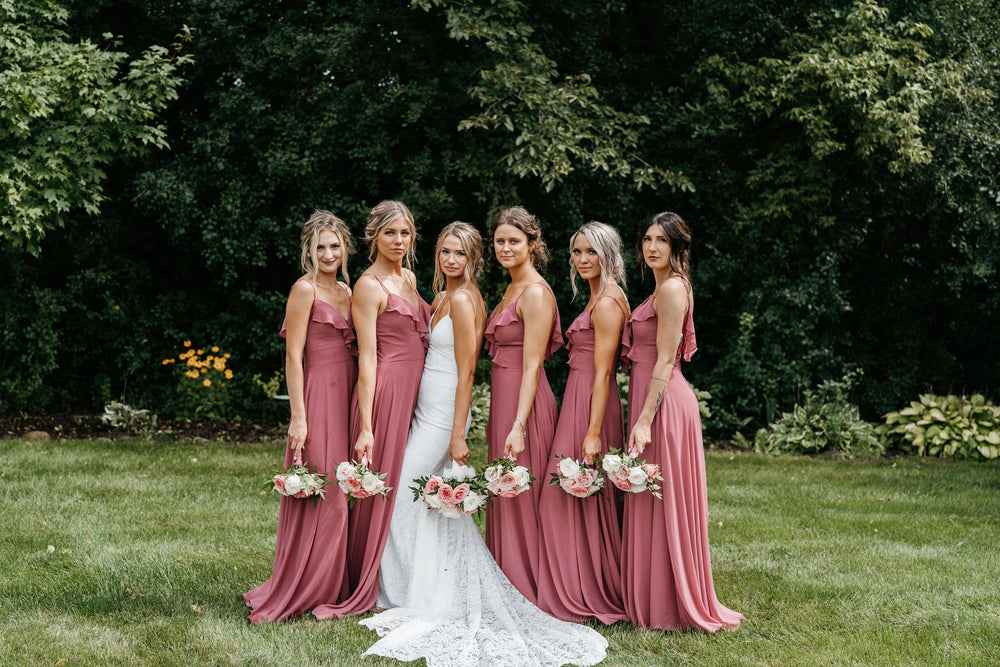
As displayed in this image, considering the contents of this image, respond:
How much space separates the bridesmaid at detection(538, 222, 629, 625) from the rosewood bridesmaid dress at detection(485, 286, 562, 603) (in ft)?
0.21

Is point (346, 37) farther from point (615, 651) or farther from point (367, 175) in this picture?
point (615, 651)

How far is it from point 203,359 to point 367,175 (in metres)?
4.18

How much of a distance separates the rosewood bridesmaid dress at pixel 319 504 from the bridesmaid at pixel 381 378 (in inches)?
3.7

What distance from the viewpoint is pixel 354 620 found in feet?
14.8

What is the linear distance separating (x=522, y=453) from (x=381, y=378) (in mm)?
881

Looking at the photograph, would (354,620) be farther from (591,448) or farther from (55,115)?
(55,115)

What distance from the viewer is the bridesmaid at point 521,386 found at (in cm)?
461

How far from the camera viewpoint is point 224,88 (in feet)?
38.8

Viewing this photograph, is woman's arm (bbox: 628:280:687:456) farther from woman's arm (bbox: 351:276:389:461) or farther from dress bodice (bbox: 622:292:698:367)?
woman's arm (bbox: 351:276:389:461)

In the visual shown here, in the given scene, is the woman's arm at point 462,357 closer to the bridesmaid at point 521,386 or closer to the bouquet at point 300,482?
the bridesmaid at point 521,386

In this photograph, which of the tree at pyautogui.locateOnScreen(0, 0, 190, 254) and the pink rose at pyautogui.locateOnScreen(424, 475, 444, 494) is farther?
the tree at pyautogui.locateOnScreen(0, 0, 190, 254)

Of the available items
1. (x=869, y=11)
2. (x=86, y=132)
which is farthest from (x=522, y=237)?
(x=869, y=11)

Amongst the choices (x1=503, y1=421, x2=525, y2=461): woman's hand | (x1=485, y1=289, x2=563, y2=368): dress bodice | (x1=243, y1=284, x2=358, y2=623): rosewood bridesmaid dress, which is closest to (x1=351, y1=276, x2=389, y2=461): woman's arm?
(x1=243, y1=284, x2=358, y2=623): rosewood bridesmaid dress

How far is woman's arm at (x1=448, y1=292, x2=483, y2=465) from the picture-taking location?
461 cm
